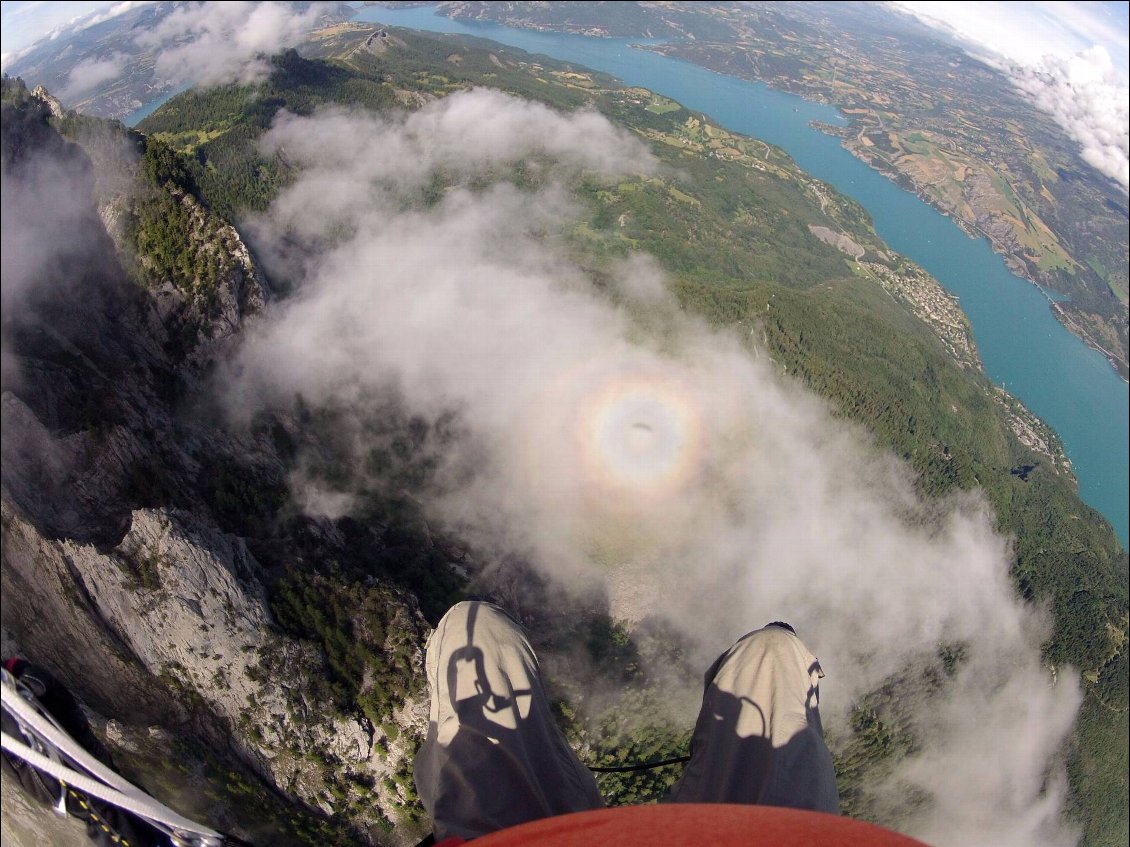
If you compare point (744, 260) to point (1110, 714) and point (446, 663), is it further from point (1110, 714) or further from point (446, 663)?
point (446, 663)

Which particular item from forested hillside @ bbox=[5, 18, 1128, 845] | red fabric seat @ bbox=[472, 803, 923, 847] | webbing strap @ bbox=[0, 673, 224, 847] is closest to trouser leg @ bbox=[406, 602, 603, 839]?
webbing strap @ bbox=[0, 673, 224, 847]

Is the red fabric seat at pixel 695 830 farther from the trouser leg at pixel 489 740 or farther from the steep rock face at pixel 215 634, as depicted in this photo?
the steep rock face at pixel 215 634

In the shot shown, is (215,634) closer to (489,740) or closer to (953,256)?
(489,740)

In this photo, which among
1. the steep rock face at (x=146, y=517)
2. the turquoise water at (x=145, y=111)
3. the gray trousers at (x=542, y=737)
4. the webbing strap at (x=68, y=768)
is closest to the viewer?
the webbing strap at (x=68, y=768)

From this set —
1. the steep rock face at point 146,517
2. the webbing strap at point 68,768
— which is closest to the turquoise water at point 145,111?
the steep rock face at point 146,517

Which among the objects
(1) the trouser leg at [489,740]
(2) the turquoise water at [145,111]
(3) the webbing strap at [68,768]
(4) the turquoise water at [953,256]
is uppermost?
(3) the webbing strap at [68,768]

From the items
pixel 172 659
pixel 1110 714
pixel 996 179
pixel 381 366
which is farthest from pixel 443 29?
pixel 1110 714
